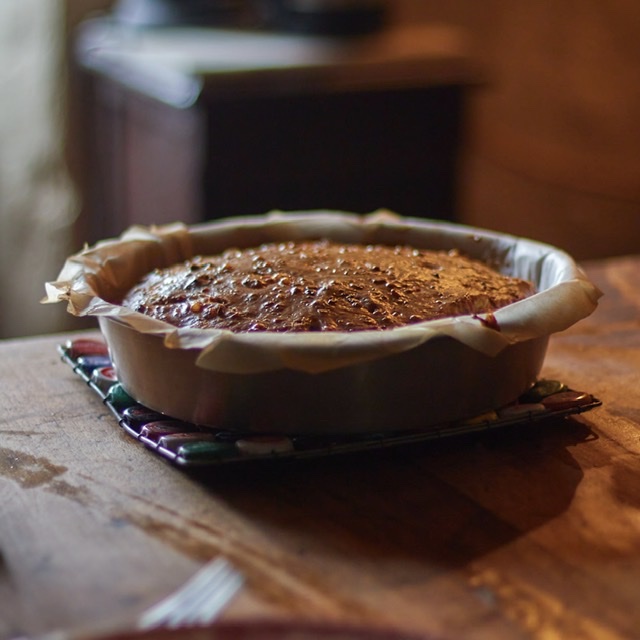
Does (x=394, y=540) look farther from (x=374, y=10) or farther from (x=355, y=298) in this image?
(x=374, y=10)

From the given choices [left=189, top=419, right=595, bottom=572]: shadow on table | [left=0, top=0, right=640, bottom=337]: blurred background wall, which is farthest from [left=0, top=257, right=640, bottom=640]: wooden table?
[left=0, top=0, right=640, bottom=337]: blurred background wall

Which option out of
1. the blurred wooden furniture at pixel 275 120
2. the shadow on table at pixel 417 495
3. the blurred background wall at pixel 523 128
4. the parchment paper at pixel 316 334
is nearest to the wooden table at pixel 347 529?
the shadow on table at pixel 417 495

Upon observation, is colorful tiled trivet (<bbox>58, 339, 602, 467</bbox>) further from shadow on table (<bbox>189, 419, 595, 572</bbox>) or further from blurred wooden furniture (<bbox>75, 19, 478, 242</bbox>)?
blurred wooden furniture (<bbox>75, 19, 478, 242</bbox>)

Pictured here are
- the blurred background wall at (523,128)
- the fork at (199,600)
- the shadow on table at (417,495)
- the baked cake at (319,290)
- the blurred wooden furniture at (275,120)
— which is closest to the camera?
the fork at (199,600)

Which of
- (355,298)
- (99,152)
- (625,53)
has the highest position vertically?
(625,53)

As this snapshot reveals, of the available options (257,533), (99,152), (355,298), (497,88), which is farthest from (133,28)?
(257,533)

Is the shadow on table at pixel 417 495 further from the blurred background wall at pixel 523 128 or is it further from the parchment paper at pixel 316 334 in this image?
the blurred background wall at pixel 523 128

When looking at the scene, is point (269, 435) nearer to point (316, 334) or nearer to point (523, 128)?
point (316, 334)
